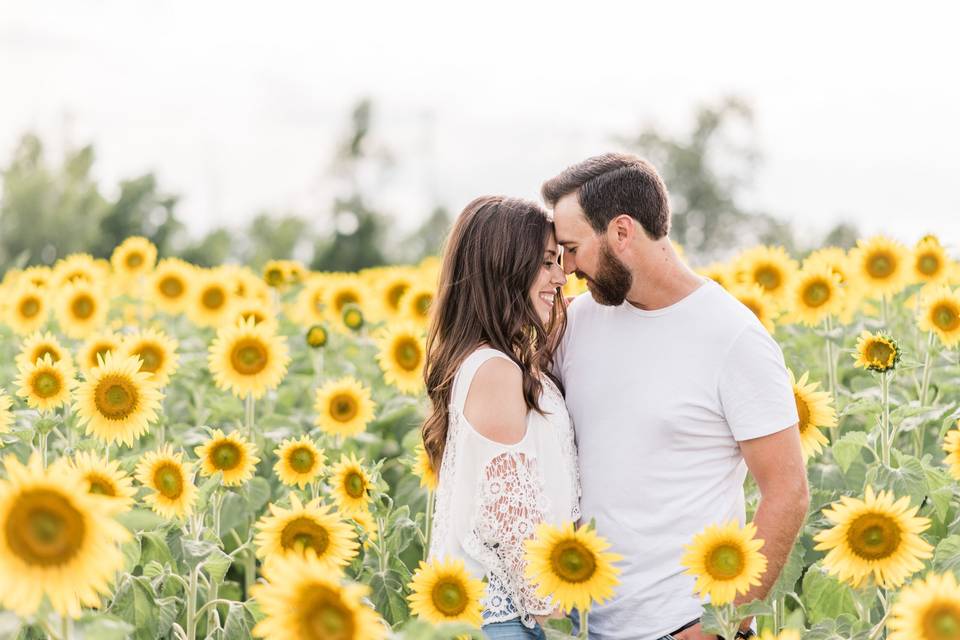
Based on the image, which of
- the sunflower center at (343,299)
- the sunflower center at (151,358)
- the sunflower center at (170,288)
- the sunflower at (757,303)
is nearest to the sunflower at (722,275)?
the sunflower at (757,303)

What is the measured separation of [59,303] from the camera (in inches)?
271

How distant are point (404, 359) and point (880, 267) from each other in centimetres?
262

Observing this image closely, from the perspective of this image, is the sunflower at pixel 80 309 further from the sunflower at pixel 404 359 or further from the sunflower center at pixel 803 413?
the sunflower center at pixel 803 413

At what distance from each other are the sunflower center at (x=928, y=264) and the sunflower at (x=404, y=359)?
267 cm

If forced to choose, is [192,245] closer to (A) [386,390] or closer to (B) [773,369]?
(A) [386,390]

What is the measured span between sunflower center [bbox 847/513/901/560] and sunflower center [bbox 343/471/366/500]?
166 cm

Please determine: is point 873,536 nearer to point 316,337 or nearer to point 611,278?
point 611,278

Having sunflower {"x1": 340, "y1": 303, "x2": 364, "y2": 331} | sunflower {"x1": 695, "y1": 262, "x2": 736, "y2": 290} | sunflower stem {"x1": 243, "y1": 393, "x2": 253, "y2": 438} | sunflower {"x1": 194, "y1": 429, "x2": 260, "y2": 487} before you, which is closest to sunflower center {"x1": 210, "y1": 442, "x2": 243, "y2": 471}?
sunflower {"x1": 194, "y1": 429, "x2": 260, "y2": 487}

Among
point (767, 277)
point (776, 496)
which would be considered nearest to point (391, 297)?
point (767, 277)

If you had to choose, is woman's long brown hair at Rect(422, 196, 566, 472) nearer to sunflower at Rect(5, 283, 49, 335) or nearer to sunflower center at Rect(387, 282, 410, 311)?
sunflower center at Rect(387, 282, 410, 311)

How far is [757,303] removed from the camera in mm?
5535

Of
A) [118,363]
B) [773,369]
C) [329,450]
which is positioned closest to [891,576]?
[773,369]

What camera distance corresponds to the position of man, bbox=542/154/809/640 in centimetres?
332

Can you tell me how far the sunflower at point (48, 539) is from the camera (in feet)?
6.33
